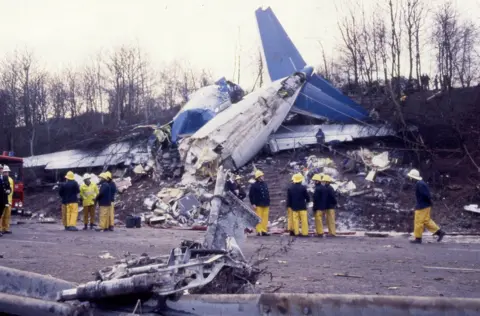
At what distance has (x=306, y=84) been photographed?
957 inches

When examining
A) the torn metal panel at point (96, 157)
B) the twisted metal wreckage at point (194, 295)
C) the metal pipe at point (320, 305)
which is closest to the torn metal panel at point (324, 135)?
the torn metal panel at point (96, 157)

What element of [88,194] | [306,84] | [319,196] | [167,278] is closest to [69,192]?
[88,194]

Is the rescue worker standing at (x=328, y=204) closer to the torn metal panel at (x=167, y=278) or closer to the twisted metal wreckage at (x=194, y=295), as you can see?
the twisted metal wreckage at (x=194, y=295)

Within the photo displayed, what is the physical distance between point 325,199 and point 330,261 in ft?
17.0

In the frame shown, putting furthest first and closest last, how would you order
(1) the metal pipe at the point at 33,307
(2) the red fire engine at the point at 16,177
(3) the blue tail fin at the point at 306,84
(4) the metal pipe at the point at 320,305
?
1. (3) the blue tail fin at the point at 306,84
2. (2) the red fire engine at the point at 16,177
3. (1) the metal pipe at the point at 33,307
4. (4) the metal pipe at the point at 320,305

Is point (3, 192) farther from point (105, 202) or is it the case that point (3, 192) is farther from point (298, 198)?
point (298, 198)

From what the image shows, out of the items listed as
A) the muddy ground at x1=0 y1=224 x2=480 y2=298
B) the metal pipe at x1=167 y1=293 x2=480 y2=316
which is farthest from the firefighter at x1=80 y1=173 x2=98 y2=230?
the metal pipe at x1=167 y1=293 x2=480 y2=316

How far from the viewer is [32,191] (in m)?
25.3

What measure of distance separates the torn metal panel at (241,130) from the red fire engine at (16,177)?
20.0 feet

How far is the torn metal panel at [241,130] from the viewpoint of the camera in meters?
20.2

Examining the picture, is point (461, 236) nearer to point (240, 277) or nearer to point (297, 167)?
point (297, 167)

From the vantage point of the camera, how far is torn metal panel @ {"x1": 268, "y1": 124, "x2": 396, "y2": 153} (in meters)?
22.3

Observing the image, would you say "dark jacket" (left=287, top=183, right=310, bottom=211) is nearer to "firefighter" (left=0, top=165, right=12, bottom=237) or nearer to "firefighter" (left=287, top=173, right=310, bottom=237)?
"firefighter" (left=287, top=173, right=310, bottom=237)

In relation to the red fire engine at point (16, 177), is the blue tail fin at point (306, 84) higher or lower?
higher
